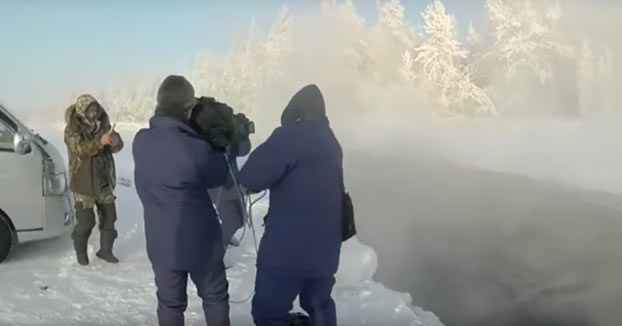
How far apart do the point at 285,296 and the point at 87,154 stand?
63.9 inches

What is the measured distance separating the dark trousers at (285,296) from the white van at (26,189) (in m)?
1.87

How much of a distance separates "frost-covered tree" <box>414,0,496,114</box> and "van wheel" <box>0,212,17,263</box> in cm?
271

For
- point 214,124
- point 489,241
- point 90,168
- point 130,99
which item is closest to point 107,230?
point 90,168

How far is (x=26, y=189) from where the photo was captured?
3.43 meters

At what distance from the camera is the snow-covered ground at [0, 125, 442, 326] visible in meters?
2.83

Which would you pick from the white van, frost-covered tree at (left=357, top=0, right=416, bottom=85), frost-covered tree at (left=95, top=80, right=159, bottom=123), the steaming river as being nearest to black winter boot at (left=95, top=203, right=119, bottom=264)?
the white van

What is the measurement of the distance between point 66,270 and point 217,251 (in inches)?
63.4

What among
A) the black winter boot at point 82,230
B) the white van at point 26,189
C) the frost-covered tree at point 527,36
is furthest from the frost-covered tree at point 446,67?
the white van at point 26,189

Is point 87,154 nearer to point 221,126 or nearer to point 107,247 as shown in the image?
point 107,247

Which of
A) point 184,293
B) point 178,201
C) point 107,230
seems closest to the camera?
point 178,201

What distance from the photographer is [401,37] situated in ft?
13.3

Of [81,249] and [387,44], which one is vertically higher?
[387,44]

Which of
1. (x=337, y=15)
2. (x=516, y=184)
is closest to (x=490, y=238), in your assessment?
(x=516, y=184)

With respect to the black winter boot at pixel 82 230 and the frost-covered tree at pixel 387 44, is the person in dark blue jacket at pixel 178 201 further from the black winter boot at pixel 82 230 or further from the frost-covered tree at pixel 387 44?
the frost-covered tree at pixel 387 44
